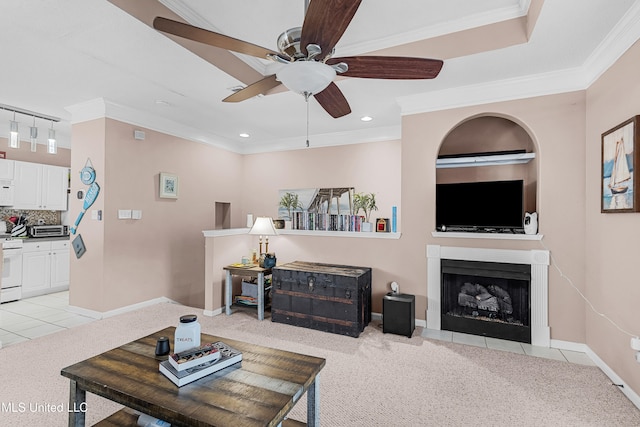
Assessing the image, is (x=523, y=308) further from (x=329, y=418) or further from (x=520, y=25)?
(x=520, y=25)

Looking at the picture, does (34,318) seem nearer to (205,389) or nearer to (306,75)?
(205,389)

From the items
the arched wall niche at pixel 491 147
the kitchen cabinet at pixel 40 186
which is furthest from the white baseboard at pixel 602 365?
the kitchen cabinet at pixel 40 186

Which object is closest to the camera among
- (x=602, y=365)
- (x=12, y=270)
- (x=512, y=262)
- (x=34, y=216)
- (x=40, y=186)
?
(x=602, y=365)

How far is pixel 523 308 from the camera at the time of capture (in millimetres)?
3191

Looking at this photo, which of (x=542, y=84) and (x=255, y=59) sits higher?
(x=255, y=59)

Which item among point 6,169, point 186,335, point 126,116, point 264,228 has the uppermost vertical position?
point 126,116

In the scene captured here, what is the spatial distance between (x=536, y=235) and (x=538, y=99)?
1.32 meters

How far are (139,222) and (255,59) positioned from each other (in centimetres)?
262

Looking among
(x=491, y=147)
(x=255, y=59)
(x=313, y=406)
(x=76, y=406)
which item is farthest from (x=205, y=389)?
(x=491, y=147)

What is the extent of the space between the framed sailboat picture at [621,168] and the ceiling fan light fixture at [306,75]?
2.09m

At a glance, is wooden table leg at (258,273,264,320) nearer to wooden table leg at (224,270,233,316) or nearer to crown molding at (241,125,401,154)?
wooden table leg at (224,270,233,316)

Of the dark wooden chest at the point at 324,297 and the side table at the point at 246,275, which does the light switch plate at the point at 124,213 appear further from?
the dark wooden chest at the point at 324,297

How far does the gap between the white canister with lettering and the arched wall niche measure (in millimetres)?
3112

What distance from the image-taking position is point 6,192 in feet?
15.7
